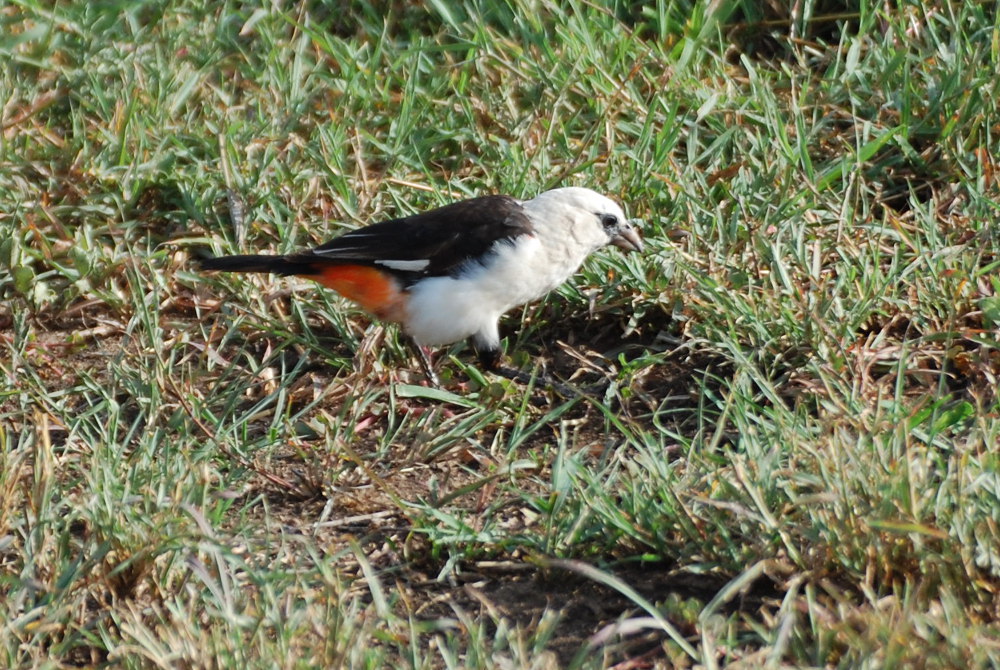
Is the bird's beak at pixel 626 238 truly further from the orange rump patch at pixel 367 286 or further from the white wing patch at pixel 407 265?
the orange rump patch at pixel 367 286

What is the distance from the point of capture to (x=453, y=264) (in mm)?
4977

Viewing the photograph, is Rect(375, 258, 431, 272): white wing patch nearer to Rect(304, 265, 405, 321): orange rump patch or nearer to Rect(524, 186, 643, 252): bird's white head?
Rect(304, 265, 405, 321): orange rump patch

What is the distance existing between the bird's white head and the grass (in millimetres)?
129

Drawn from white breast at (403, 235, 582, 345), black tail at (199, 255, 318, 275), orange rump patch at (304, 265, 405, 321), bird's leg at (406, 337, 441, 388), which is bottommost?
bird's leg at (406, 337, 441, 388)

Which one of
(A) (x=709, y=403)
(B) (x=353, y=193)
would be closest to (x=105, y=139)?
(B) (x=353, y=193)

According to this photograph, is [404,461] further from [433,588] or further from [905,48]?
[905,48]

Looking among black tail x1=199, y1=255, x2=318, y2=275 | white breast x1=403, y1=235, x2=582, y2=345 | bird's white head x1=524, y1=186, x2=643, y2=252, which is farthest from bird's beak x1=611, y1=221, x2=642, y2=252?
black tail x1=199, y1=255, x2=318, y2=275

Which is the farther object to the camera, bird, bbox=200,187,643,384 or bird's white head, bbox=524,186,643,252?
bird's white head, bbox=524,186,643,252

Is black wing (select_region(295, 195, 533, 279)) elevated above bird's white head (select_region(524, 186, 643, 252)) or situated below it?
above

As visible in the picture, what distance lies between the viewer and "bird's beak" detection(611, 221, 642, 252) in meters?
5.08

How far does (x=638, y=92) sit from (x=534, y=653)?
11.3ft

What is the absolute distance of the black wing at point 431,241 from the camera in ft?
16.0

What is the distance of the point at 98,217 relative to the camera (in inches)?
219

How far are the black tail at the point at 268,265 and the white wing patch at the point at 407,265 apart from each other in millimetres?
270
